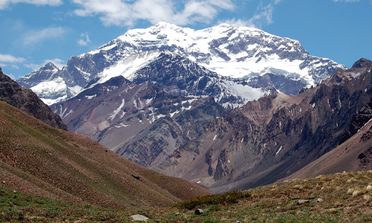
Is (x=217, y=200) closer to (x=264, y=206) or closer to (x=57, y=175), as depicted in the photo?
(x=264, y=206)

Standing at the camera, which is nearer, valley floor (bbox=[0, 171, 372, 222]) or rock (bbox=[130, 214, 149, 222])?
valley floor (bbox=[0, 171, 372, 222])

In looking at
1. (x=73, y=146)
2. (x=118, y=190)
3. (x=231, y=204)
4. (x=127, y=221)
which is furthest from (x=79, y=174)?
(x=127, y=221)

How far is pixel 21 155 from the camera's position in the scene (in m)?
70.1

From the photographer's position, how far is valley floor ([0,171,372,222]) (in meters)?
34.2

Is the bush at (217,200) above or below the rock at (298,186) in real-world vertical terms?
below

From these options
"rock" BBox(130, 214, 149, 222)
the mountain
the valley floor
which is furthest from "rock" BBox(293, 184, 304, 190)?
the mountain

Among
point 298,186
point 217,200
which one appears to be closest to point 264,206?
point 298,186

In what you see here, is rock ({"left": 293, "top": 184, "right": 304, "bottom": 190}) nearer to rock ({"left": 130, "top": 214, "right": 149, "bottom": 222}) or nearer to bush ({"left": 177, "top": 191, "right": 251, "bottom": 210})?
bush ({"left": 177, "top": 191, "right": 251, "bottom": 210})

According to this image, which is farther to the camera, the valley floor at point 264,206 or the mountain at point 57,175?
the mountain at point 57,175

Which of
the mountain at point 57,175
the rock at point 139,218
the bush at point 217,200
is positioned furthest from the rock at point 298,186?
the mountain at point 57,175

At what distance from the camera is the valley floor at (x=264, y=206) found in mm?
34188

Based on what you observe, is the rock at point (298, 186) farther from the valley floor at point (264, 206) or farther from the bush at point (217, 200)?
the bush at point (217, 200)

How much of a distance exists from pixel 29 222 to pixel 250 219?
1298 centimetres

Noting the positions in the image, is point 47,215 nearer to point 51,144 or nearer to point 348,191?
point 348,191
